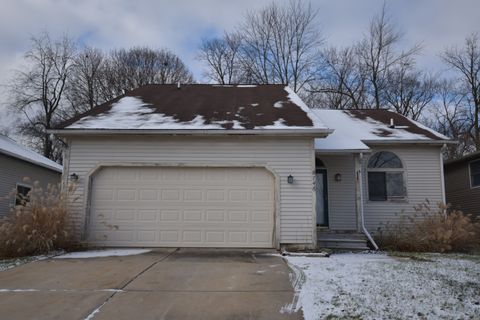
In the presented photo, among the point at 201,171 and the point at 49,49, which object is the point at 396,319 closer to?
the point at 201,171

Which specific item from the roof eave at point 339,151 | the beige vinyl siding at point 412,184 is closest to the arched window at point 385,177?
the beige vinyl siding at point 412,184

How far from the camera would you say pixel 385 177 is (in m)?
12.1

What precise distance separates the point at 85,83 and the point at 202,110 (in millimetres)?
20793

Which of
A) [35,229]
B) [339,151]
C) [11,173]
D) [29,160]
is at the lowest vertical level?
[35,229]

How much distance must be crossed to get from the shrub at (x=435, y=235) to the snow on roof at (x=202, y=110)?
3.93 m

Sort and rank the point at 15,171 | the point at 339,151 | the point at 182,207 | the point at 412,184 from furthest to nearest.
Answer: the point at 15,171 → the point at 412,184 → the point at 339,151 → the point at 182,207

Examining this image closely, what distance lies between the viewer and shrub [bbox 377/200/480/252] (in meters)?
9.81

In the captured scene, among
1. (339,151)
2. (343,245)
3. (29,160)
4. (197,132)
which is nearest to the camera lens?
(197,132)

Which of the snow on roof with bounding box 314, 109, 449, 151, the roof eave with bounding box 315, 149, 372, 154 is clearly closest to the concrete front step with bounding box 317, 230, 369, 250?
the roof eave with bounding box 315, 149, 372, 154

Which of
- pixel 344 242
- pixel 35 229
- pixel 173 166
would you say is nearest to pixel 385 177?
pixel 344 242

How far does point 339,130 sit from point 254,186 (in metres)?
4.35

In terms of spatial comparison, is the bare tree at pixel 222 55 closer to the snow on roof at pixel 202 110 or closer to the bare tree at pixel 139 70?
the bare tree at pixel 139 70

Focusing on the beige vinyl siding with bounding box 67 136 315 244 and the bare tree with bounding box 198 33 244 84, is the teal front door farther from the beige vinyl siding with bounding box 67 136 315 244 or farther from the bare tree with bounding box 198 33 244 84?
the bare tree with bounding box 198 33 244 84

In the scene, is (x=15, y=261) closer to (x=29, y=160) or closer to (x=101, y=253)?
(x=101, y=253)
